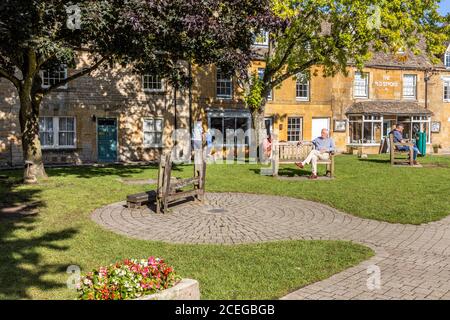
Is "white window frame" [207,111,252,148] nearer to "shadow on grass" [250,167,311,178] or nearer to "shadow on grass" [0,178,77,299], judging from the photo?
"shadow on grass" [250,167,311,178]

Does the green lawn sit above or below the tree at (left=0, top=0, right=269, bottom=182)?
below

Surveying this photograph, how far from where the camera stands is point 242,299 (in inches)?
191

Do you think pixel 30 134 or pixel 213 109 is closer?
pixel 30 134

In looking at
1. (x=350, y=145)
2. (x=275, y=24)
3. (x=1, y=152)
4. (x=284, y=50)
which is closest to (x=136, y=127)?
(x=1, y=152)

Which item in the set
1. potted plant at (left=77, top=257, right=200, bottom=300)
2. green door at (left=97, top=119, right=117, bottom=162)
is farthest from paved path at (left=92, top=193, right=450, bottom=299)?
green door at (left=97, top=119, right=117, bottom=162)

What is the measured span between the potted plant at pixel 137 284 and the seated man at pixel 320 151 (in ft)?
38.8

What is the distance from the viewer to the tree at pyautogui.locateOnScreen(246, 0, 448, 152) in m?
19.4

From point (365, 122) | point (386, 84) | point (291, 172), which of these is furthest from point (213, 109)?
point (386, 84)

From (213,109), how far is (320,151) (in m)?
14.0

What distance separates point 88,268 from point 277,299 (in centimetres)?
283

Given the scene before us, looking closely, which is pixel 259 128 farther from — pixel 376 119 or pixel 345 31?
pixel 376 119

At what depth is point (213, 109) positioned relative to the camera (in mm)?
28500

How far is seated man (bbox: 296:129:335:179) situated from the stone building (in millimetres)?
8315

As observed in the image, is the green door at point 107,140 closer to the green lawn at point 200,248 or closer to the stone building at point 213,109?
the stone building at point 213,109
